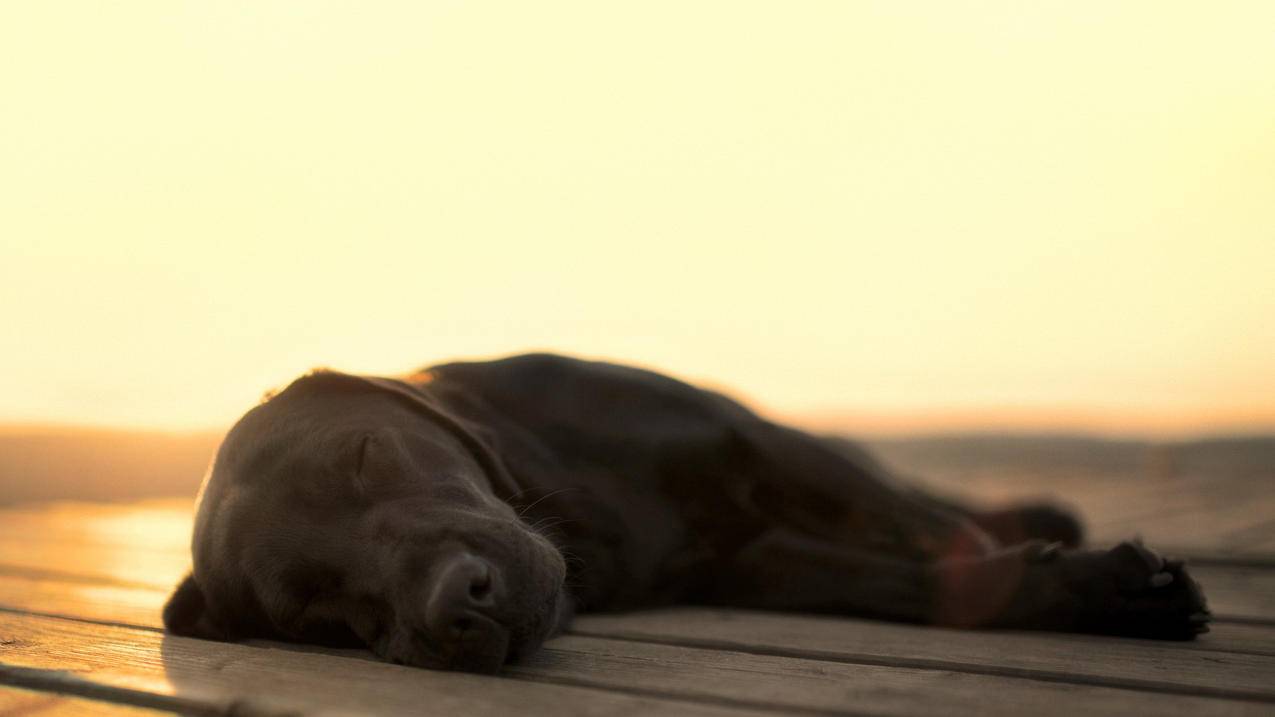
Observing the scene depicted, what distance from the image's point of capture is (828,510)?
9.69 feet

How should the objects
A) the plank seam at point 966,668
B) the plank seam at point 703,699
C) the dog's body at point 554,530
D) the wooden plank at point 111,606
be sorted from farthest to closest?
the wooden plank at point 111,606 < the dog's body at point 554,530 < the plank seam at point 966,668 < the plank seam at point 703,699

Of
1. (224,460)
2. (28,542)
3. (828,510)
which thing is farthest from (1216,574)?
(28,542)

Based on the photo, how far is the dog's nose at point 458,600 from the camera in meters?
1.74

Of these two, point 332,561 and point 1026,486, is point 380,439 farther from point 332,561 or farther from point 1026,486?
point 1026,486

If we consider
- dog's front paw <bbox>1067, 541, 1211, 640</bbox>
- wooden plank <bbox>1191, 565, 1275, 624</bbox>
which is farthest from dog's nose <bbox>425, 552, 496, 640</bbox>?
wooden plank <bbox>1191, 565, 1275, 624</bbox>

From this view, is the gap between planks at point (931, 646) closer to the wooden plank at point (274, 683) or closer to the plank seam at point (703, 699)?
the plank seam at point (703, 699)

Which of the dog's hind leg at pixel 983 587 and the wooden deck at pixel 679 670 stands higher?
the dog's hind leg at pixel 983 587

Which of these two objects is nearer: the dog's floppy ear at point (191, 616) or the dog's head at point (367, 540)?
→ the dog's head at point (367, 540)

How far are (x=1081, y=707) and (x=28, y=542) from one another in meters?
4.35

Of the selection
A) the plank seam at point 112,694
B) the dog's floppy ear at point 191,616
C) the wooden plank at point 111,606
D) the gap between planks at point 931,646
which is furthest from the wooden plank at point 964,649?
the plank seam at point 112,694

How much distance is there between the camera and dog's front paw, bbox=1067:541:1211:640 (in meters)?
2.13

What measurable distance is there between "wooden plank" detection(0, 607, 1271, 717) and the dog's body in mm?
116

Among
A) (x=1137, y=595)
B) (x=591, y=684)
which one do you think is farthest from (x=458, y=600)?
(x=1137, y=595)

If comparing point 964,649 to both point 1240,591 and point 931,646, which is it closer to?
point 931,646
